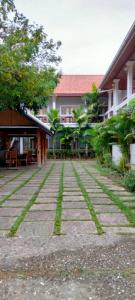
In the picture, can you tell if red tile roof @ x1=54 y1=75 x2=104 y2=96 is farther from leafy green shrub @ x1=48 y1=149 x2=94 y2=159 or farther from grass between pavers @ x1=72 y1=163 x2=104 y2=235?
grass between pavers @ x1=72 y1=163 x2=104 y2=235

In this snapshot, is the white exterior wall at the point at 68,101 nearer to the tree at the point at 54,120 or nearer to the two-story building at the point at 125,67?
the tree at the point at 54,120

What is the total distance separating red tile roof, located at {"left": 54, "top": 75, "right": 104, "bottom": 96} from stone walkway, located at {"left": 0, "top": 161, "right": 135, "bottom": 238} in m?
19.7

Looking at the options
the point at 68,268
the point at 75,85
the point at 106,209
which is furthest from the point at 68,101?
the point at 68,268

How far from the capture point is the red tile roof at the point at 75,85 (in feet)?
91.2

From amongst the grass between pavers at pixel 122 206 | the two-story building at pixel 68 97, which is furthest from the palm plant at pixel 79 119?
the grass between pavers at pixel 122 206

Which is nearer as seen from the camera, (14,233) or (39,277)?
(39,277)

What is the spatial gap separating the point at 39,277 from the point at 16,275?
10.1 inches

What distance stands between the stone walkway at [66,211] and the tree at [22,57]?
166 inches

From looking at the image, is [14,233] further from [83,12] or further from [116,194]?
[83,12]

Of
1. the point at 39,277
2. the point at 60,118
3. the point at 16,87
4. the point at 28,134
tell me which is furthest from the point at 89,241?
the point at 60,118

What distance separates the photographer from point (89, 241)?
420 cm

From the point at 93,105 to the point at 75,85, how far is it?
5.10 m

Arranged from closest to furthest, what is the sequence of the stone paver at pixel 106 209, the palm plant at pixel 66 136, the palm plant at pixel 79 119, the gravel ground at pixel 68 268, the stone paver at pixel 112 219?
the gravel ground at pixel 68 268 → the stone paver at pixel 112 219 → the stone paver at pixel 106 209 → the palm plant at pixel 79 119 → the palm plant at pixel 66 136

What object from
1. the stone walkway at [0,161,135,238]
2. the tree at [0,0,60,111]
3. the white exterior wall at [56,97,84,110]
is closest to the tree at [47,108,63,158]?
the white exterior wall at [56,97,84,110]
